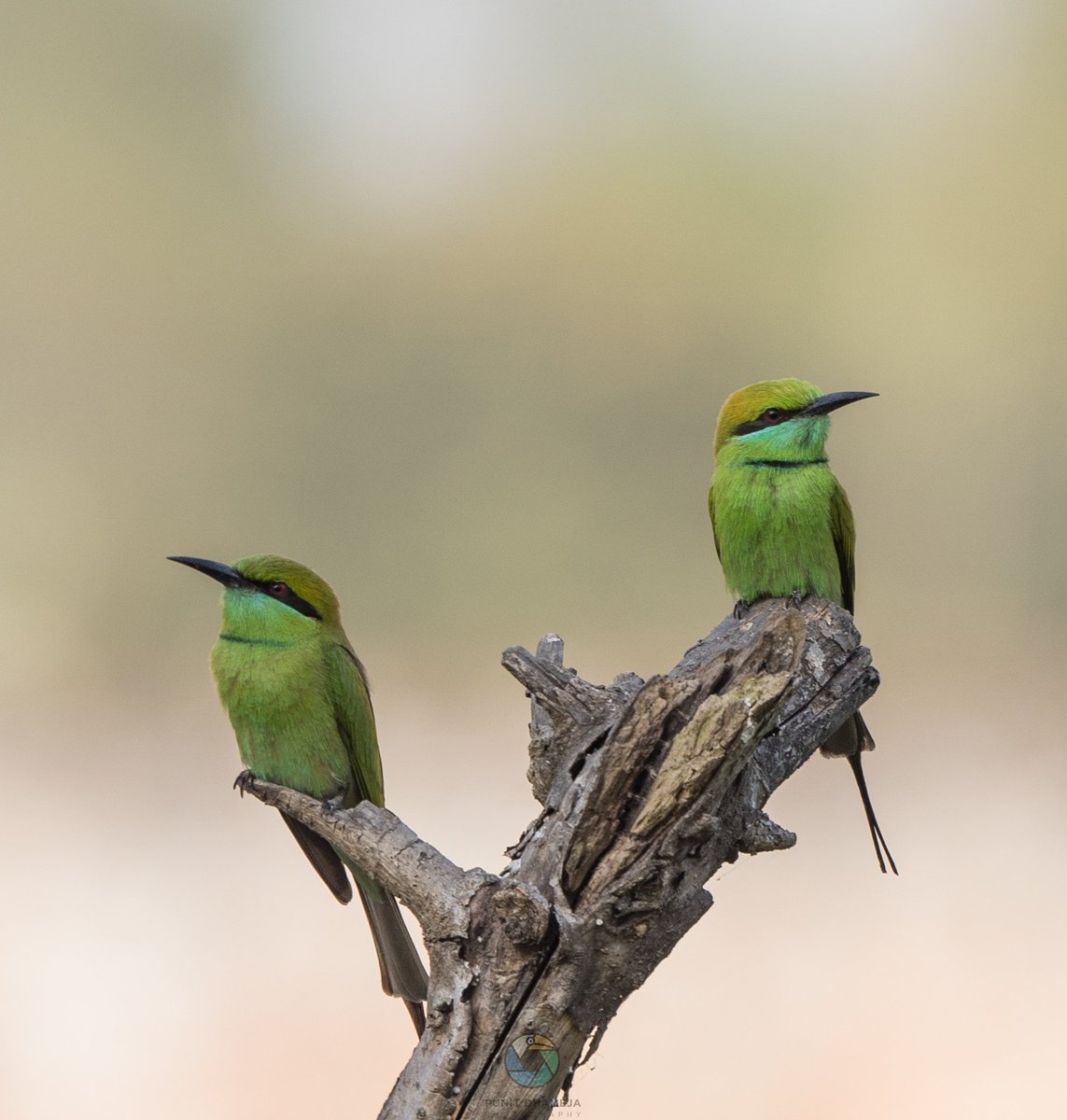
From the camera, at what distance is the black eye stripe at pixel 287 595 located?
2.75m

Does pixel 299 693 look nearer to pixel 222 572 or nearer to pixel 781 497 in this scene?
pixel 222 572

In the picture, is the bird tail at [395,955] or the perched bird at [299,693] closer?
the bird tail at [395,955]

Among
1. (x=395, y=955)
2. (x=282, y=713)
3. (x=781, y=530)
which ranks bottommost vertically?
(x=395, y=955)

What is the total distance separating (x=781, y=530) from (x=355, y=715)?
96 cm

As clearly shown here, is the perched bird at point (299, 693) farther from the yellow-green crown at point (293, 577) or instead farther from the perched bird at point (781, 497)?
the perched bird at point (781, 497)

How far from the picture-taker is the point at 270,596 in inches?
109

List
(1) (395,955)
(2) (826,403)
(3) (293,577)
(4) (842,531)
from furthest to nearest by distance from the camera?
(4) (842,531)
(2) (826,403)
(3) (293,577)
(1) (395,955)

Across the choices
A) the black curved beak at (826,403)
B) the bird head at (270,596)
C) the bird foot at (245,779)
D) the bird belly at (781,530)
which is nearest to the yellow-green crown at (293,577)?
the bird head at (270,596)

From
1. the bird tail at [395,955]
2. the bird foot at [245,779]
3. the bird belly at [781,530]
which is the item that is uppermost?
the bird belly at [781,530]

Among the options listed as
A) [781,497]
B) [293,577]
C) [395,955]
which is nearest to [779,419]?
[781,497]

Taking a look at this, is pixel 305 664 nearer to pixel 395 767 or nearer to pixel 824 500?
pixel 824 500

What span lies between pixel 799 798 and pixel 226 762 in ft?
7.28

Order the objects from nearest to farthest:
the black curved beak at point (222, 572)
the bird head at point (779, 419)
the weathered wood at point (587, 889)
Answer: the weathered wood at point (587, 889)
the black curved beak at point (222, 572)
the bird head at point (779, 419)

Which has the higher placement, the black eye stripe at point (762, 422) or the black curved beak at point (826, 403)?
the black curved beak at point (826, 403)
